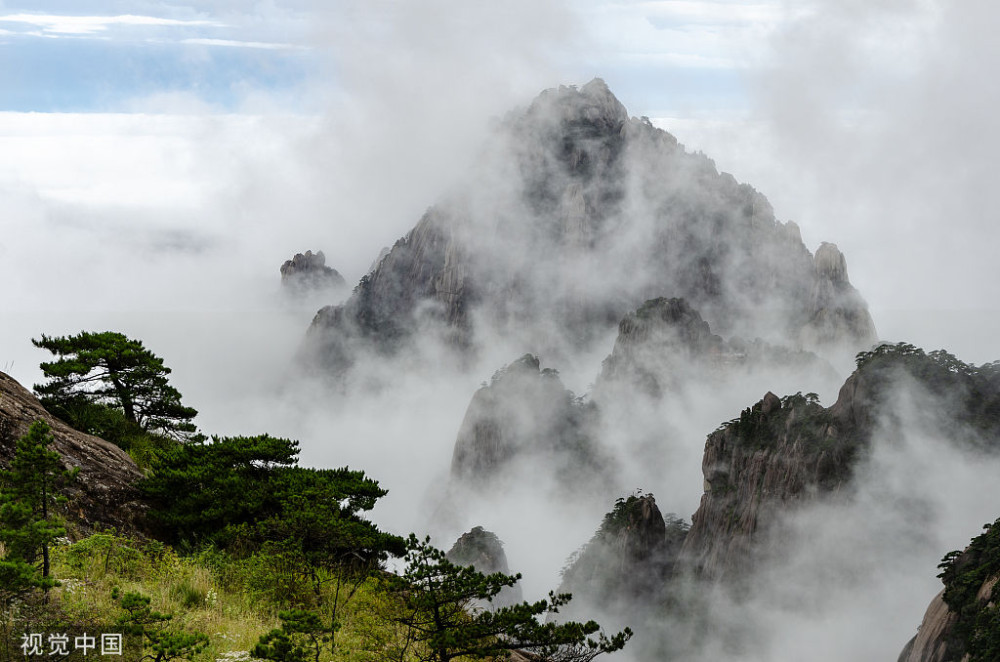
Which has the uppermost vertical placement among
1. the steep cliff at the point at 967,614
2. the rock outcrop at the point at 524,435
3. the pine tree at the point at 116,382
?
the rock outcrop at the point at 524,435

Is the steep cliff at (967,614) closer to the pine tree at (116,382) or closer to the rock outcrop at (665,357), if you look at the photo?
the pine tree at (116,382)

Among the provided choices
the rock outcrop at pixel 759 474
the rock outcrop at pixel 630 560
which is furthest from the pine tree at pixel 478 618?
the rock outcrop at pixel 630 560

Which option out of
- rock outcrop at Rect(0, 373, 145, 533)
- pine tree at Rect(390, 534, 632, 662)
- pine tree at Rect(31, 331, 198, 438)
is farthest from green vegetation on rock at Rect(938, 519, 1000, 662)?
pine tree at Rect(31, 331, 198, 438)

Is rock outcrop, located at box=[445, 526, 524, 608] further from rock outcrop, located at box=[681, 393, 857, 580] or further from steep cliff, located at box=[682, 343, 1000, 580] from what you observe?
steep cliff, located at box=[682, 343, 1000, 580]

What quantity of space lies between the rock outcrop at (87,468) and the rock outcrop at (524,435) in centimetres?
15307

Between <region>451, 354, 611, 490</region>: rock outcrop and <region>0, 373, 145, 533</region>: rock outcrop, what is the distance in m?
153

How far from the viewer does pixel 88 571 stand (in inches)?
547

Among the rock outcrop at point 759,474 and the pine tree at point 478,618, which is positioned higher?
the rock outcrop at point 759,474

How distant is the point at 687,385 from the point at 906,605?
129 metres

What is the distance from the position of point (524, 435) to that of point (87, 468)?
156 metres

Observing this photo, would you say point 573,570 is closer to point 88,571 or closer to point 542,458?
point 542,458

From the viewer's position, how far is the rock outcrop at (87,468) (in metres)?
17.1

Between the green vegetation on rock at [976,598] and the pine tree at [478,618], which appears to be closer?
the pine tree at [478,618]

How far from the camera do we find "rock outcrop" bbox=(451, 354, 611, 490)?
172 m
